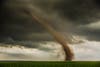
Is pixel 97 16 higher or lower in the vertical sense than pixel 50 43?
higher

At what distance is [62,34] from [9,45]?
0.90 meters

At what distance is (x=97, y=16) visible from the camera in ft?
16.9

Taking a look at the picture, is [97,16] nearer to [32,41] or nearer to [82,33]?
[82,33]

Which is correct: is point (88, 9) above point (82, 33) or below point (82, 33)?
above

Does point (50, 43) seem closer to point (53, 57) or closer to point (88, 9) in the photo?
point (53, 57)

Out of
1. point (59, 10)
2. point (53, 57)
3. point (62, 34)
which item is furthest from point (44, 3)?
point (53, 57)

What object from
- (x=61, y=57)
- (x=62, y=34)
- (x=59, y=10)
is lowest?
(x=61, y=57)

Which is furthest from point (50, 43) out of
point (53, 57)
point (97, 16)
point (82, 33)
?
point (97, 16)

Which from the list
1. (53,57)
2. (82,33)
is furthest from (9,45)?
(82,33)

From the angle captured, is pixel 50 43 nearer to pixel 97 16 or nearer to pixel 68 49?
pixel 68 49

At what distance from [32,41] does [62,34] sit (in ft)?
1.68

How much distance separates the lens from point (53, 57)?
16.7 feet

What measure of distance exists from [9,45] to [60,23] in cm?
92

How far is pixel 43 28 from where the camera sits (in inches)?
202
